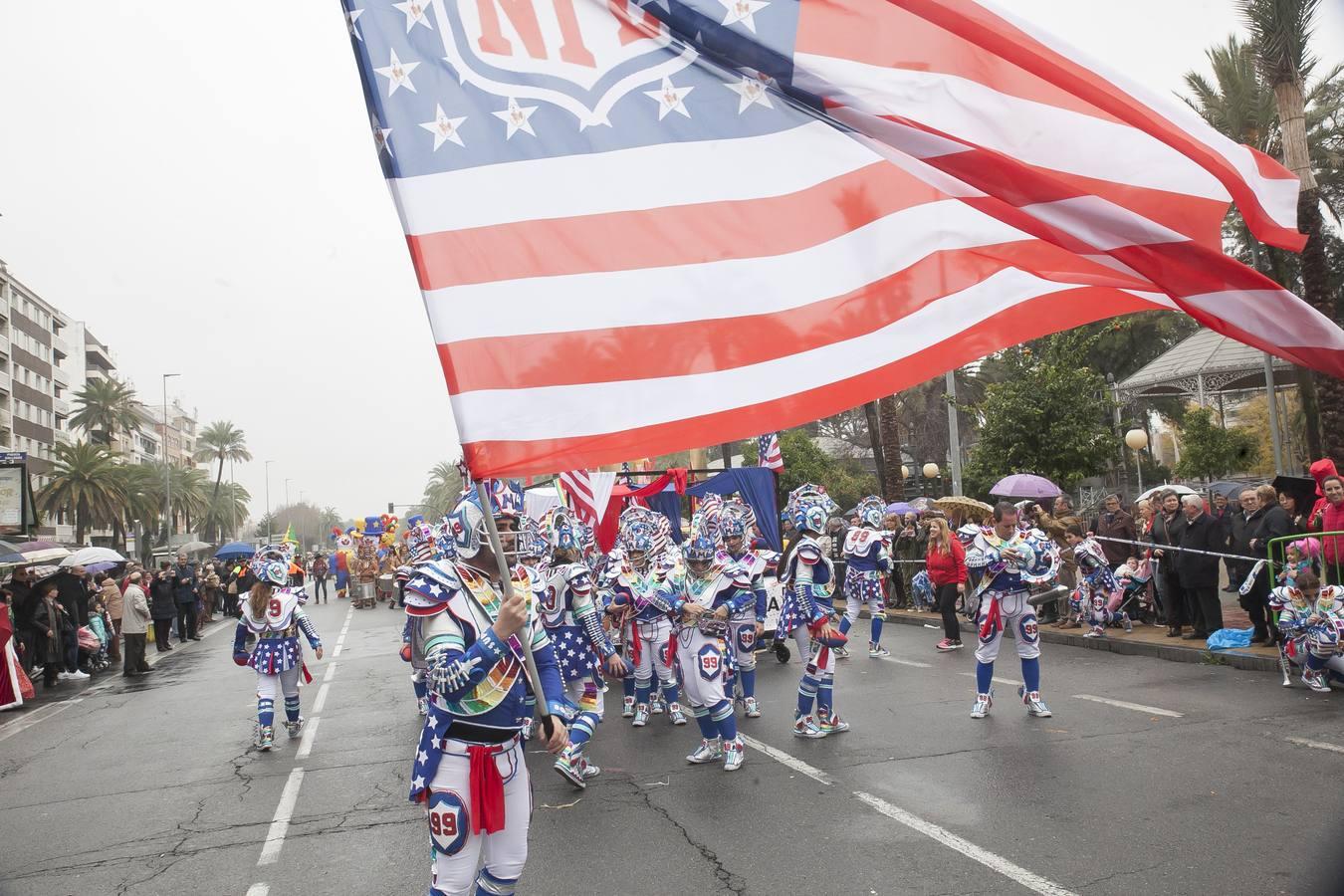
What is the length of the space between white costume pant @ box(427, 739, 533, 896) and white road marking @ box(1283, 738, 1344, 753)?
6.25 meters

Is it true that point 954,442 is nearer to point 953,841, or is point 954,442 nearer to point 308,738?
point 308,738

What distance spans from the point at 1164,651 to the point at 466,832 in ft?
35.7

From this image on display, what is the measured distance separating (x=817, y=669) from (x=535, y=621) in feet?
15.4

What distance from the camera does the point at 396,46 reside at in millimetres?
3857

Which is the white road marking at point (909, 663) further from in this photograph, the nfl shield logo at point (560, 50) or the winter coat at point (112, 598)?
the winter coat at point (112, 598)

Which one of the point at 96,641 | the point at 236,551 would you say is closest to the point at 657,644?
the point at 96,641

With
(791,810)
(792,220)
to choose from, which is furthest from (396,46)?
(791,810)

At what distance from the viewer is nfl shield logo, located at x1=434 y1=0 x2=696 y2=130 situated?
3.96 m

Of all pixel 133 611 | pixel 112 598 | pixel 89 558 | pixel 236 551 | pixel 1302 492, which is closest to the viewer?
pixel 1302 492

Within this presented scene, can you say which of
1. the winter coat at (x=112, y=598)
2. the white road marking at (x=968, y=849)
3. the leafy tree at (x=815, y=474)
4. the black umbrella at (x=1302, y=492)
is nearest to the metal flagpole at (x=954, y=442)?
the black umbrella at (x=1302, y=492)

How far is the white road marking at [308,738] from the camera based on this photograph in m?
10.2

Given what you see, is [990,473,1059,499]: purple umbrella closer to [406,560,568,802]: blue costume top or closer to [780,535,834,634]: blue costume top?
[780,535,834,634]: blue costume top

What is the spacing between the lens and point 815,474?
36438 millimetres

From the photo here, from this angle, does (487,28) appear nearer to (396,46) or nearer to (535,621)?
(396,46)
